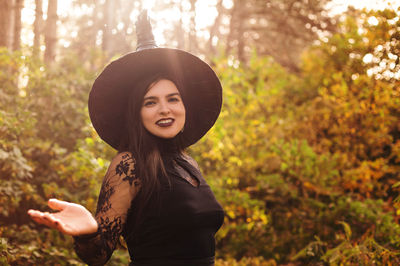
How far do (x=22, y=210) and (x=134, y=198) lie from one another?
3.04 m

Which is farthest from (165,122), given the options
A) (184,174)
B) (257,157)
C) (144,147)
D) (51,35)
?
(51,35)

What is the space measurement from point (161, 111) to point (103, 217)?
658 millimetres

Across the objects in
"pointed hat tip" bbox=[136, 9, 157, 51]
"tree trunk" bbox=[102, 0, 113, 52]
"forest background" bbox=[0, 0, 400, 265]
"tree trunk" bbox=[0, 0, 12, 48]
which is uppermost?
"tree trunk" bbox=[102, 0, 113, 52]

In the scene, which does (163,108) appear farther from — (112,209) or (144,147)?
(112,209)

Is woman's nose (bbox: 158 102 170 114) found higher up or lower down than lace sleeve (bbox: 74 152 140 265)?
higher up

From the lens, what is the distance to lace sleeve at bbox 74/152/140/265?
1.62m

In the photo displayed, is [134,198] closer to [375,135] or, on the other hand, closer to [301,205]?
[301,205]

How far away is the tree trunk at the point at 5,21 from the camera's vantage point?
16.3 ft

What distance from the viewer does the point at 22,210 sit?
4383mm

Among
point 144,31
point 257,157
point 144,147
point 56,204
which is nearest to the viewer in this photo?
point 56,204

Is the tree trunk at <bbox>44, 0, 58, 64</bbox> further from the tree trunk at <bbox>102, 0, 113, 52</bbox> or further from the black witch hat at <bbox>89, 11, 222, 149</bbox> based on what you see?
the black witch hat at <bbox>89, 11, 222, 149</bbox>

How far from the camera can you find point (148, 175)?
6.34ft

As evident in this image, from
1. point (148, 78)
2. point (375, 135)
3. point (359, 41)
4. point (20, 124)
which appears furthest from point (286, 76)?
point (148, 78)

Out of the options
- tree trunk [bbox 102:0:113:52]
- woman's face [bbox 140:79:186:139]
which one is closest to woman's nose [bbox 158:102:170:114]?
woman's face [bbox 140:79:186:139]
